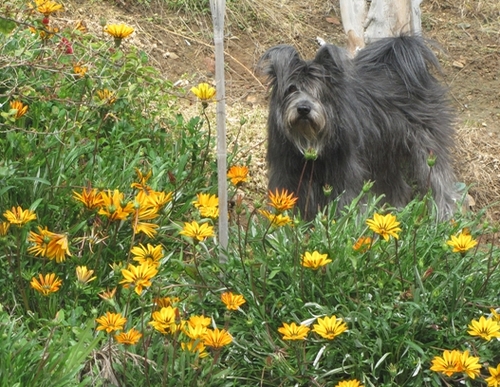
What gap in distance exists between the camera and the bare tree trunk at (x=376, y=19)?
26.2 feet

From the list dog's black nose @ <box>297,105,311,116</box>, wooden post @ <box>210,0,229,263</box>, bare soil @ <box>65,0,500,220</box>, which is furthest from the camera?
bare soil @ <box>65,0,500,220</box>

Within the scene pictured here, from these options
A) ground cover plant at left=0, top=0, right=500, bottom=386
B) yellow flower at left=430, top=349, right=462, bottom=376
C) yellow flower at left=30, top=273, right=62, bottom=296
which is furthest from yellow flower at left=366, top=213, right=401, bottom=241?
yellow flower at left=30, top=273, right=62, bottom=296

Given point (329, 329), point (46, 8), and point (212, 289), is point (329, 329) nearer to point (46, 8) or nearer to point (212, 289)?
point (212, 289)

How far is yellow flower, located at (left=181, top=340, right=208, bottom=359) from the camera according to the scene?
3646 millimetres

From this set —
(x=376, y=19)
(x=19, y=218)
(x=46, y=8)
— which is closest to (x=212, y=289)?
(x=19, y=218)

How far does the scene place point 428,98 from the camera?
694cm

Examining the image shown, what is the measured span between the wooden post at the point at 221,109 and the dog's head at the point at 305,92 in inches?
62.7

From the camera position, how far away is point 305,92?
589 centimetres

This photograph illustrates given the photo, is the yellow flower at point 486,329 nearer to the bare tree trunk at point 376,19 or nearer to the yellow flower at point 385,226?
the yellow flower at point 385,226

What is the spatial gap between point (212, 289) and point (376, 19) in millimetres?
4300

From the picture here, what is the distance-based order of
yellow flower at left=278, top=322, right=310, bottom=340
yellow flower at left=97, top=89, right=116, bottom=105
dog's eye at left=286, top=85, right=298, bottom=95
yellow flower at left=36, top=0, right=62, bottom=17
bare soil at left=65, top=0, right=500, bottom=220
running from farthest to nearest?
bare soil at left=65, top=0, right=500, bottom=220 < dog's eye at left=286, top=85, right=298, bottom=95 < yellow flower at left=97, top=89, right=116, bottom=105 < yellow flower at left=36, top=0, right=62, bottom=17 < yellow flower at left=278, top=322, right=310, bottom=340

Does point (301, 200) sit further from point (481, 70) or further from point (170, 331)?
point (481, 70)

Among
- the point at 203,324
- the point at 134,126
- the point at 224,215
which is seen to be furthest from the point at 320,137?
the point at 203,324

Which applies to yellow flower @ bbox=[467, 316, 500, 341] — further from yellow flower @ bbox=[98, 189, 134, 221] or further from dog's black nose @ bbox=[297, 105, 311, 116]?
dog's black nose @ bbox=[297, 105, 311, 116]
